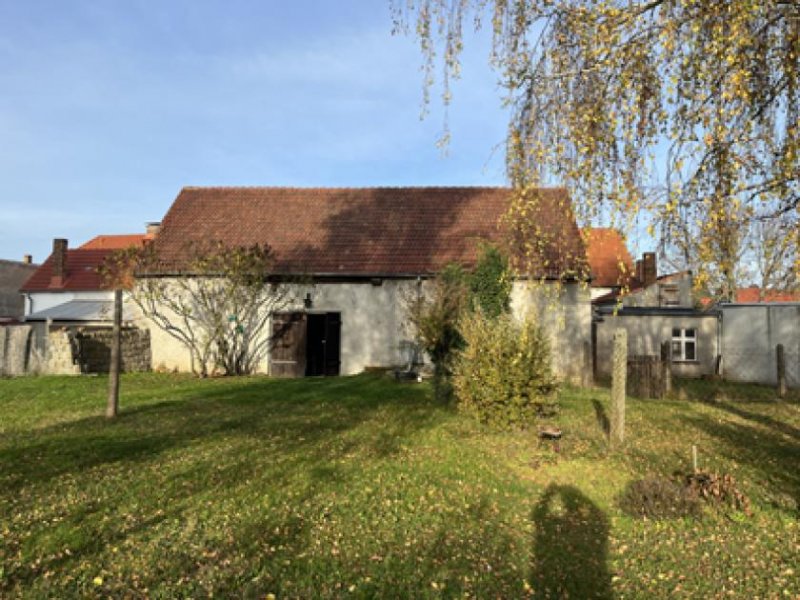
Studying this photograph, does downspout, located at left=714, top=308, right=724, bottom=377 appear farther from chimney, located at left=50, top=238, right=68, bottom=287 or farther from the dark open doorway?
chimney, located at left=50, top=238, right=68, bottom=287

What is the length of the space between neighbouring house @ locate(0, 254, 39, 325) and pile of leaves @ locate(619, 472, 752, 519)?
49.2 meters

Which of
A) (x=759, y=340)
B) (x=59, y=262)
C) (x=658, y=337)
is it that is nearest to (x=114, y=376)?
(x=658, y=337)

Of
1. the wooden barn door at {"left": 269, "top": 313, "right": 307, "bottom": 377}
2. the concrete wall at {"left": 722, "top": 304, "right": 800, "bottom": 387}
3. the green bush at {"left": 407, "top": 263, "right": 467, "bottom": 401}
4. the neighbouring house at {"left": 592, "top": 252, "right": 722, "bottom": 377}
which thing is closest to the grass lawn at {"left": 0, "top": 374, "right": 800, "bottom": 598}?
the green bush at {"left": 407, "top": 263, "right": 467, "bottom": 401}

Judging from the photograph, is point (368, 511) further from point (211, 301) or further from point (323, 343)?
point (211, 301)

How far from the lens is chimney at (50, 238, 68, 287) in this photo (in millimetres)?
32438

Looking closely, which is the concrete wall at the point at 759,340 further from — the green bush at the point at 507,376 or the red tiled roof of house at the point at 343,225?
the green bush at the point at 507,376

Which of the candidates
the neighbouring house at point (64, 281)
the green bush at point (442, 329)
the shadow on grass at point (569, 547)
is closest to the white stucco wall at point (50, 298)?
the neighbouring house at point (64, 281)

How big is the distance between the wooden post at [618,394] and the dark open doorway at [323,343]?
416 inches

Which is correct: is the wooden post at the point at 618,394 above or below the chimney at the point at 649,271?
below

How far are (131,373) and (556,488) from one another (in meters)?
14.6

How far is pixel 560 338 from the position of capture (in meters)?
17.4

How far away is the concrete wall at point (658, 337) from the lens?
22344mm

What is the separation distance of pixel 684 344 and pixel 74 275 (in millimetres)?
32141

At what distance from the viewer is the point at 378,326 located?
1784 cm
